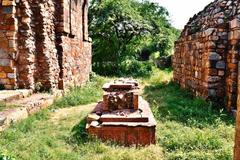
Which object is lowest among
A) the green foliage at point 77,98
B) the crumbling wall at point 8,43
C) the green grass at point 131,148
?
the green grass at point 131,148

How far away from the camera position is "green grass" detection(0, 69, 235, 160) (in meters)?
4.30

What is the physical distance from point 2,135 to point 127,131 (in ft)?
6.38

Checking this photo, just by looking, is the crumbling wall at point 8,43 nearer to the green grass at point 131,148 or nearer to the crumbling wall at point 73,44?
the green grass at point 131,148

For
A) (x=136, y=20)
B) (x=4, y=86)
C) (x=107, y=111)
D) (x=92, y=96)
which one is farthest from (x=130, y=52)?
(x=107, y=111)

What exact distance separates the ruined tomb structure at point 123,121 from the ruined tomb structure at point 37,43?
2.91 m

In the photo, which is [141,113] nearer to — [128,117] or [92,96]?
[128,117]

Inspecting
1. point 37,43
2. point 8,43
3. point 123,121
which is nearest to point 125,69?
point 37,43

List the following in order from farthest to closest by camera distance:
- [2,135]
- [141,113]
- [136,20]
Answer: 1. [136,20]
2. [141,113]
3. [2,135]

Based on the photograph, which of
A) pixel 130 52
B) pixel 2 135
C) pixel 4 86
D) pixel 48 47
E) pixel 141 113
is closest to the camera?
pixel 2 135

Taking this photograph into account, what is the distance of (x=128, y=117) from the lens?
17.0 feet

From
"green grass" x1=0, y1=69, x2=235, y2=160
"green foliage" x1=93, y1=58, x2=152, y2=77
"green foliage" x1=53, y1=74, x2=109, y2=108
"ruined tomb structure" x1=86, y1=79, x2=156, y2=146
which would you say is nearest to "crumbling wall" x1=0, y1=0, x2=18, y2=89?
"green foliage" x1=53, y1=74, x2=109, y2=108

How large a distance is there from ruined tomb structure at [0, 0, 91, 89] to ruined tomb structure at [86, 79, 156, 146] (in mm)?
2913

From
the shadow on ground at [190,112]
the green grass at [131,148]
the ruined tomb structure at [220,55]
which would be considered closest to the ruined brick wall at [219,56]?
the ruined tomb structure at [220,55]

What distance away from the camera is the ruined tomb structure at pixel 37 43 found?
753 centimetres
